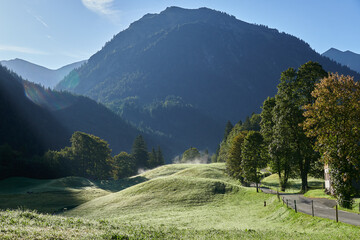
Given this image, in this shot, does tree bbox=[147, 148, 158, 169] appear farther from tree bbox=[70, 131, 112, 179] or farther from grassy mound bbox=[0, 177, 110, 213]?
grassy mound bbox=[0, 177, 110, 213]

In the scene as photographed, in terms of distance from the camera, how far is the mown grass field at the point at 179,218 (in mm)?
18250

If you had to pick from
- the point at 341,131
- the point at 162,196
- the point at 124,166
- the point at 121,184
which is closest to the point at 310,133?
the point at 341,131

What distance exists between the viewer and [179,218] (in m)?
38.4

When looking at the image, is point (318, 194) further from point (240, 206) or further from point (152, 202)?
point (152, 202)

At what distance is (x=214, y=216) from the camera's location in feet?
129

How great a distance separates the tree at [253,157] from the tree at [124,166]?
8754 cm

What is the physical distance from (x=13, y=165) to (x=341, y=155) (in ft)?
371

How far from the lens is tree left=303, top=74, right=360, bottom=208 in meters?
27.8

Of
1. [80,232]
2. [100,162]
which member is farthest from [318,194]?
[100,162]

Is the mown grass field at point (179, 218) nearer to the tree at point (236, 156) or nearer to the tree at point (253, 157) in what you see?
the tree at point (253, 157)

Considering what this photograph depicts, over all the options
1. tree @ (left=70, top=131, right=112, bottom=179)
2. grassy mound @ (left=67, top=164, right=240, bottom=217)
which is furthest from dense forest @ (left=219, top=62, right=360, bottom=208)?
tree @ (left=70, top=131, right=112, bottom=179)

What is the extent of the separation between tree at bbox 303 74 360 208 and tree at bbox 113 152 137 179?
113333mm

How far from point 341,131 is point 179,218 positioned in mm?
24042

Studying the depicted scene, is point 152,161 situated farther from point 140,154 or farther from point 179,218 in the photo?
point 179,218
